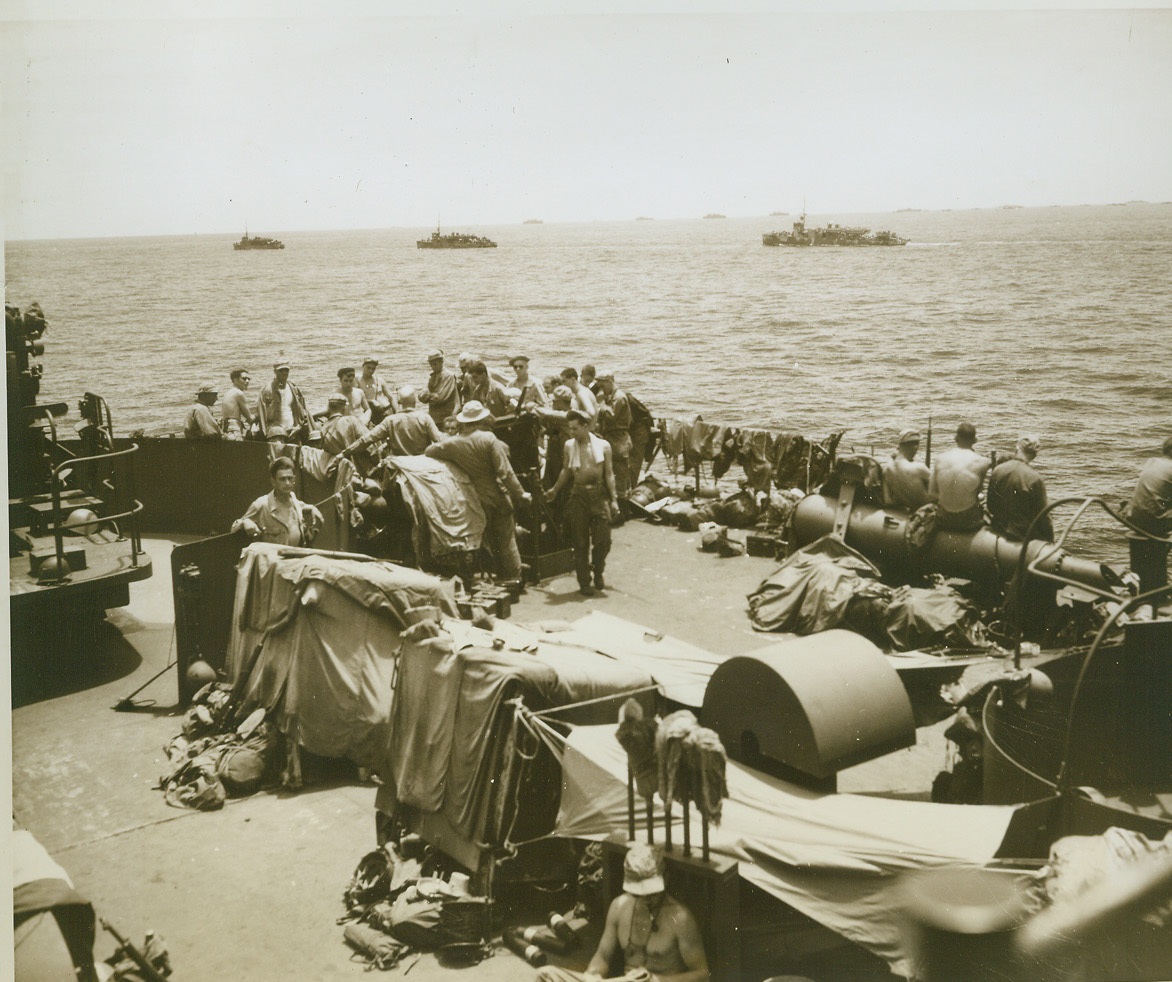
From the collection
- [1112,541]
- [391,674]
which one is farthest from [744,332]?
[391,674]

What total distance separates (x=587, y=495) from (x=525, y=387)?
10.6ft

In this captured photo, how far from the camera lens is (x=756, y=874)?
19.4 ft

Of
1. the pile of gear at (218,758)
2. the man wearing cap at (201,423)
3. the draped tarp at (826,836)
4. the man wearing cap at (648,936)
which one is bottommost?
the pile of gear at (218,758)

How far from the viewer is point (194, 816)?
843cm

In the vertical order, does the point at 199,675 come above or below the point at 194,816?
above

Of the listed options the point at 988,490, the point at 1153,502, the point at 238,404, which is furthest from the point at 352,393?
the point at 1153,502

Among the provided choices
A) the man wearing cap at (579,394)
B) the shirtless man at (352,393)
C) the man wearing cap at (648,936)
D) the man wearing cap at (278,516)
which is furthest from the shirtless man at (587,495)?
the man wearing cap at (648,936)

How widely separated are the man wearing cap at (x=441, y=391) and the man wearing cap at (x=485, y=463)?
219cm

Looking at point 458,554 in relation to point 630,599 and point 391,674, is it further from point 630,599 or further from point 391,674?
point 391,674

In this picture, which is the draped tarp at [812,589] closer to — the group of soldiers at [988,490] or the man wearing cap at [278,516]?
the group of soldiers at [988,490]

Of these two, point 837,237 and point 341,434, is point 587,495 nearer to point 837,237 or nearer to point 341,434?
point 341,434

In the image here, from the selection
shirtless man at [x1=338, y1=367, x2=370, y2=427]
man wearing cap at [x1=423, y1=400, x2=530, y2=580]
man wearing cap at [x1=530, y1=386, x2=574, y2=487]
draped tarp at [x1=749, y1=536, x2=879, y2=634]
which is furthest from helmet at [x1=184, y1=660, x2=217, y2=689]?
draped tarp at [x1=749, y1=536, x2=879, y2=634]

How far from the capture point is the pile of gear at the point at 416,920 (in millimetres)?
6570

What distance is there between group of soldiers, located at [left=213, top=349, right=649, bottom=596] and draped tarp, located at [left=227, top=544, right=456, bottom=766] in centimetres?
150
